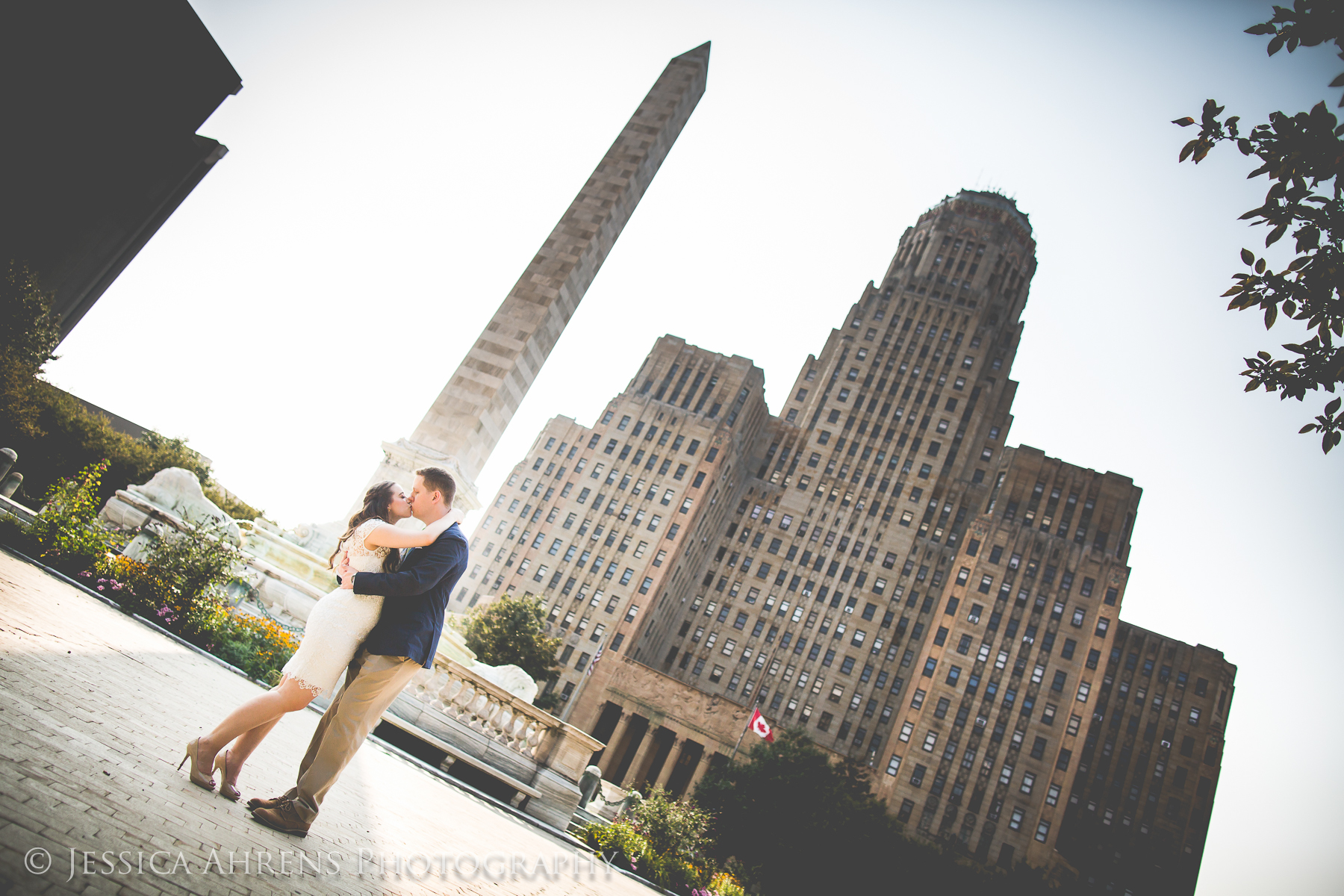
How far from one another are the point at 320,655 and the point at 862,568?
72.5m

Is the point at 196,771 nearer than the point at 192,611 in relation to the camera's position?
Yes

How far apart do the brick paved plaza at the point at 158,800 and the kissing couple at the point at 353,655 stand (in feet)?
0.68

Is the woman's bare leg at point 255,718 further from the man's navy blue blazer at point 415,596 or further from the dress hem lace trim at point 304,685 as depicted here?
the man's navy blue blazer at point 415,596

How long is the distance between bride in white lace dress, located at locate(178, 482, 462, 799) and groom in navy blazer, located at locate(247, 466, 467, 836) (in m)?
0.10

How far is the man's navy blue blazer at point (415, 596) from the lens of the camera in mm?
4543

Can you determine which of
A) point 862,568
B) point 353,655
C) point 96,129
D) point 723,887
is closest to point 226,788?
point 353,655

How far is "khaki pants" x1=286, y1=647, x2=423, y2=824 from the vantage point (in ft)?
14.3

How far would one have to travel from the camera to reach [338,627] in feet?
15.3

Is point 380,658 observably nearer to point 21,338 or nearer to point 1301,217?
point 1301,217

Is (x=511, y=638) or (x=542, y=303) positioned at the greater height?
(x=542, y=303)

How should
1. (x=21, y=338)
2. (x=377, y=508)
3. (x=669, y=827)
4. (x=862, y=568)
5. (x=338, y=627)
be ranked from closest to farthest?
(x=338, y=627) → (x=377, y=508) → (x=669, y=827) → (x=21, y=338) → (x=862, y=568)

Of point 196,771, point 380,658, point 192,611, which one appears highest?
point 380,658

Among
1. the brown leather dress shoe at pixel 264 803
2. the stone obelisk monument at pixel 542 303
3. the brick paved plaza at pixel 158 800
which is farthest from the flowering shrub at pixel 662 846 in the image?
the brown leather dress shoe at pixel 264 803

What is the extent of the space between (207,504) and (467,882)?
47.2 ft
